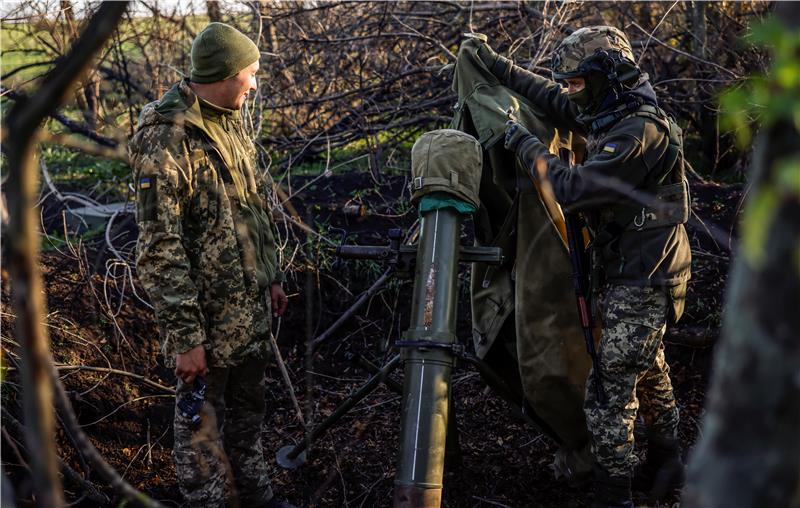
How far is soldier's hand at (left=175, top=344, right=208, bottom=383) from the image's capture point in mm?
3607

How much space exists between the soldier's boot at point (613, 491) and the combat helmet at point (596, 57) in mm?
1821

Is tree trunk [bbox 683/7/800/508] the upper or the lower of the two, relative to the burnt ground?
lower

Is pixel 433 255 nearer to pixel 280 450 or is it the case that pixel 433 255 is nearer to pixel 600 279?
pixel 600 279

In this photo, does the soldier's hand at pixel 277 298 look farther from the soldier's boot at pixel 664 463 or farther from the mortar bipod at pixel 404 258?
the soldier's boot at pixel 664 463

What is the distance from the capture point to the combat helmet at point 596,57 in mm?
3828

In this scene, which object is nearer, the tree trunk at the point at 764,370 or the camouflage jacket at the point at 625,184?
the tree trunk at the point at 764,370

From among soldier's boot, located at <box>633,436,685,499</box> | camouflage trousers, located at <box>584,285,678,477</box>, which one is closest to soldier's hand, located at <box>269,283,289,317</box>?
camouflage trousers, located at <box>584,285,678,477</box>

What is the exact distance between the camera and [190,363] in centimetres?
362

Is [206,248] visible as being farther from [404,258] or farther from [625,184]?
[625,184]

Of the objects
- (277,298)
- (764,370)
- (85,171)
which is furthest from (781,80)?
(85,171)

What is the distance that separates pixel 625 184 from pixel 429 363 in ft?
3.74

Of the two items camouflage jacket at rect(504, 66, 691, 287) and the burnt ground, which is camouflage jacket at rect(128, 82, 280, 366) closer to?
the burnt ground

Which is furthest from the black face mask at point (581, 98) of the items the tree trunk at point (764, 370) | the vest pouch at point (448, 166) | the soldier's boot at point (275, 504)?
the tree trunk at point (764, 370)

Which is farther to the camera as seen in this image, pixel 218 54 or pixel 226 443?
pixel 226 443
